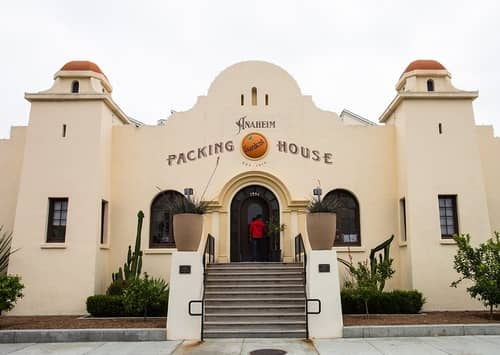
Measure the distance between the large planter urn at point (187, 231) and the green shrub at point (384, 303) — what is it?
4.61 metres

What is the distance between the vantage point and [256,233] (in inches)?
628

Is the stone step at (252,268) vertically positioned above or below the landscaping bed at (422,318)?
above

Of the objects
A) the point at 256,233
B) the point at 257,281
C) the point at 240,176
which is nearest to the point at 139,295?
the point at 257,281

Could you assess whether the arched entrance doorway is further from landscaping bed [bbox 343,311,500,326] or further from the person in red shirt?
landscaping bed [bbox 343,311,500,326]

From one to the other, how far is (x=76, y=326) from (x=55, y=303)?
10.2ft

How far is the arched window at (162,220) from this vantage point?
53.7ft

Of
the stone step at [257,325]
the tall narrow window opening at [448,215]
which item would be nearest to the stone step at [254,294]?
the stone step at [257,325]

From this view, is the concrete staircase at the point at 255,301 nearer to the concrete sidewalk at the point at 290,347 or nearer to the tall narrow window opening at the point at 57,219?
the concrete sidewalk at the point at 290,347

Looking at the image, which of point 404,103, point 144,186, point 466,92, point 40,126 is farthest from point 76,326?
point 466,92

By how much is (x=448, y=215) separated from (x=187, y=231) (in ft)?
27.7

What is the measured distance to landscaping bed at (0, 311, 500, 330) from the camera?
12.0m

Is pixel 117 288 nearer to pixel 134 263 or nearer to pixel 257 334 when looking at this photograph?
pixel 134 263

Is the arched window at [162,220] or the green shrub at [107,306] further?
the arched window at [162,220]

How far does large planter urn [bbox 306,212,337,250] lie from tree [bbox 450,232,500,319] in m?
3.60
